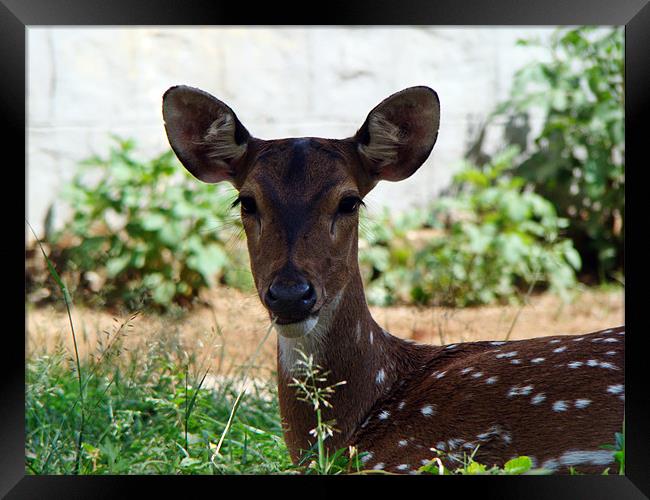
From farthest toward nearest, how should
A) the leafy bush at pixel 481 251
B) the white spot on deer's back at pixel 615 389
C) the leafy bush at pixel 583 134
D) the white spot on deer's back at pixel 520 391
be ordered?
the leafy bush at pixel 583 134
the leafy bush at pixel 481 251
the white spot on deer's back at pixel 520 391
the white spot on deer's back at pixel 615 389

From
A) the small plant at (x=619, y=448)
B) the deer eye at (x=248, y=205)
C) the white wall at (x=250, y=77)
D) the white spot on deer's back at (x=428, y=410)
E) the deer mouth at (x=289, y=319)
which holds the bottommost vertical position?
the small plant at (x=619, y=448)

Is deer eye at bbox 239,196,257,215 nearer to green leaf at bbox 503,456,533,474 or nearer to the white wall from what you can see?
green leaf at bbox 503,456,533,474

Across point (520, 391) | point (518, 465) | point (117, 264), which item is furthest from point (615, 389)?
point (117, 264)

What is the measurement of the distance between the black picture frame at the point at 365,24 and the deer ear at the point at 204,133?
0.69 metres

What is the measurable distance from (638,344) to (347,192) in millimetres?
1144

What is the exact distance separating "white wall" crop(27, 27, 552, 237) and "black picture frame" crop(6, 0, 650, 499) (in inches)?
214

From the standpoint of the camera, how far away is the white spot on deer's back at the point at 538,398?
3410 millimetres

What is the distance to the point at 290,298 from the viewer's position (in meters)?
3.24

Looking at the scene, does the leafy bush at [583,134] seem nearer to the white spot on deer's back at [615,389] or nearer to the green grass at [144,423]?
the green grass at [144,423]

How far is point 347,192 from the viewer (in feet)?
11.7

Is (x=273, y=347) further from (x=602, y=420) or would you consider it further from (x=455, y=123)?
(x=455, y=123)

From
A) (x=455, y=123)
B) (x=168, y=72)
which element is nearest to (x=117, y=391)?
(x=168, y=72)

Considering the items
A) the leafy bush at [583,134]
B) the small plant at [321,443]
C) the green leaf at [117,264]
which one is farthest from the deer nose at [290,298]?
the leafy bush at [583,134]

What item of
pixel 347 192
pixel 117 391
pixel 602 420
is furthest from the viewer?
pixel 117 391
